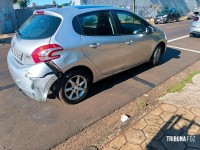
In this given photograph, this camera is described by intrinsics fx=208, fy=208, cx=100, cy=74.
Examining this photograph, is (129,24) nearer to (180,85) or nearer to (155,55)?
(155,55)

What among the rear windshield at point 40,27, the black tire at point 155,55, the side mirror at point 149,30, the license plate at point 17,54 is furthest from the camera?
the black tire at point 155,55

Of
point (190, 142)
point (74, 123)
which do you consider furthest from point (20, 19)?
point (190, 142)

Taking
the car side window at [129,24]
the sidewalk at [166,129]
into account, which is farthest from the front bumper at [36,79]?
the car side window at [129,24]

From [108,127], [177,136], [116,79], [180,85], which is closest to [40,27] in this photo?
[108,127]

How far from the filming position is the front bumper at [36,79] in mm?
3525

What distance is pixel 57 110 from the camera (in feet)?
13.1

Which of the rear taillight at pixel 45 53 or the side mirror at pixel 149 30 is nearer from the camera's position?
the rear taillight at pixel 45 53

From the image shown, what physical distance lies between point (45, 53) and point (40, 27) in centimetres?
69

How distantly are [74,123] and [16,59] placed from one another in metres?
1.66

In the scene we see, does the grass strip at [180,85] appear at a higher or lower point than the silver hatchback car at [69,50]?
lower

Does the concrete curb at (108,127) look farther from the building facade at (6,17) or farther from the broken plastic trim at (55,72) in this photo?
the building facade at (6,17)

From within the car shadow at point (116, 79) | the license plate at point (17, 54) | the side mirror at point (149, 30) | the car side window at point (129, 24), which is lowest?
the car shadow at point (116, 79)

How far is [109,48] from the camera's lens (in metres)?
4.40

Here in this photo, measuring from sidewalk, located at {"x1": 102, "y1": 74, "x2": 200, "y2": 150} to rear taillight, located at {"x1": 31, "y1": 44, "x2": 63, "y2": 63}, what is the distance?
1715 mm
